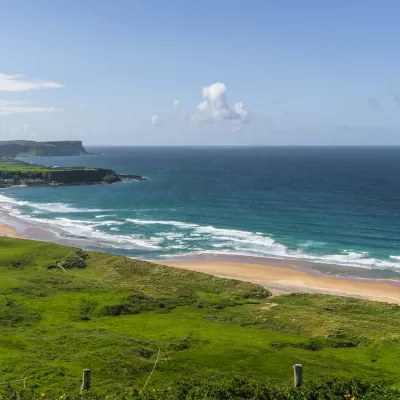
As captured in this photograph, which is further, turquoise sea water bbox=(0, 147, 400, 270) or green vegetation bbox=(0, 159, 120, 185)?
green vegetation bbox=(0, 159, 120, 185)

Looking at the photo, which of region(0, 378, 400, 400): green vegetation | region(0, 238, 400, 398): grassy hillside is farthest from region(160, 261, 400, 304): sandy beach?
region(0, 378, 400, 400): green vegetation

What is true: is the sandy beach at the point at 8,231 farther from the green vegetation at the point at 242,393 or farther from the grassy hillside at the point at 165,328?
the green vegetation at the point at 242,393

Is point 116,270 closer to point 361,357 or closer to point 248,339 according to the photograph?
point 248,339

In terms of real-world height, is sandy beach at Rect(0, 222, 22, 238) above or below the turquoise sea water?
below

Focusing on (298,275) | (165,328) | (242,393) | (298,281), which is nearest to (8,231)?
(298,275)

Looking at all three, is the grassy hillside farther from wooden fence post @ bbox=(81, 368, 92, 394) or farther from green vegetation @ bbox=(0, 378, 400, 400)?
green vegetation @ bbox=(0, 378, 400, 400)

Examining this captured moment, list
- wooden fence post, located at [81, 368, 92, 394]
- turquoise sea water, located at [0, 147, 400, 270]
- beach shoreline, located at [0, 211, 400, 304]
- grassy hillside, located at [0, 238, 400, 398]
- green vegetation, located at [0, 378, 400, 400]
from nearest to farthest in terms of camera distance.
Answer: green vegetation, located at [0, 378, 400, 400]
wooden fence post, located at [81, 368, 92, 394]
grassy hillside, located at [0, 238, 400, 398]
beach shoreline, located at [0, 211, 400, 304]
turquoise sea water, located at [0, 147, 400, 270]

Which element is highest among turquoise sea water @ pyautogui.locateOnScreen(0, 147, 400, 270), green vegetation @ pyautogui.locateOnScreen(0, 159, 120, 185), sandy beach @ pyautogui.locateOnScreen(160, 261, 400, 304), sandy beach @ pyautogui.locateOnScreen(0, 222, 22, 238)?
green vegetation @ pyautogui.locateOnScreen(0, 159, 120, 185)

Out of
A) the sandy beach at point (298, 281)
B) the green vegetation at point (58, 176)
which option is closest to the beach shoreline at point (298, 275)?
the sandy beach at point (298, 281)

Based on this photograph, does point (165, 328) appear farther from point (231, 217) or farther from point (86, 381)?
point (231, 217)
